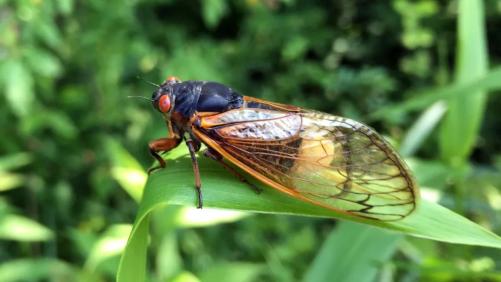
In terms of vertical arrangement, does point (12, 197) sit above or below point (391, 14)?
below

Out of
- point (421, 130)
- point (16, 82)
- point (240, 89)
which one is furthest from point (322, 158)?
point (240, 89)

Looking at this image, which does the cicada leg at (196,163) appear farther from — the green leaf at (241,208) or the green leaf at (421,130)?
the green leaf at (421,130)

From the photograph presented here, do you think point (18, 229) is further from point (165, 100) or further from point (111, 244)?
point (165, 100)

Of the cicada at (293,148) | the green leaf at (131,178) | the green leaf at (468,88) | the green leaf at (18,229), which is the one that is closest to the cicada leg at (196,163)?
the cicada at (293,148)

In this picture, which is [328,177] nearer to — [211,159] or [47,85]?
[211,159]

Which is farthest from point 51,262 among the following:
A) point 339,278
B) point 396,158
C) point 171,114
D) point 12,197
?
point 396,158
